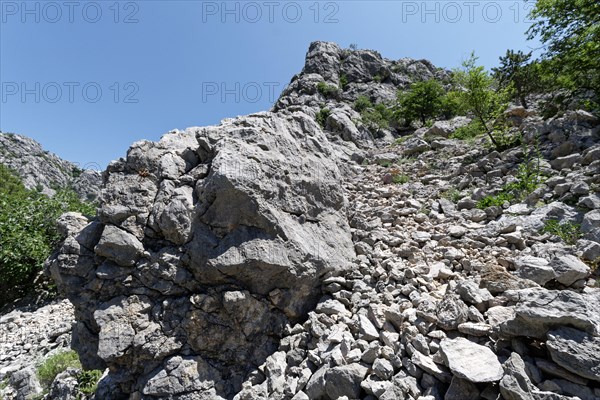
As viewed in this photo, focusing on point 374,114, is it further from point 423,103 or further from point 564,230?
point 564,230

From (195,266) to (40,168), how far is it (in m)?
109

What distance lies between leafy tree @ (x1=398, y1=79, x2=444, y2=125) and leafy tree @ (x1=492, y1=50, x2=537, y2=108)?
4.38 meters

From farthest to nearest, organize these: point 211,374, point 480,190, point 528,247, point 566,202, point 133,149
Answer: point 480,190
point 133,149
point 566,202
point 528,247
point 211,374

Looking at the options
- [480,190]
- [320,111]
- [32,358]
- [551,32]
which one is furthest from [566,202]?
[320,111]

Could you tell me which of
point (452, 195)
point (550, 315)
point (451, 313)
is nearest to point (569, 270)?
point (550, 315)

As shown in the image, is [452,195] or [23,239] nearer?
[452,195]

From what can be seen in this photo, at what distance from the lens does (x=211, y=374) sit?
463 centimetres

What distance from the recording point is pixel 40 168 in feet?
270

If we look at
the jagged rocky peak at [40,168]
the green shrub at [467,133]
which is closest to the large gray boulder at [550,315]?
the green shrub at [467,133]

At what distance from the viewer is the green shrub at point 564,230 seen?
4926mm

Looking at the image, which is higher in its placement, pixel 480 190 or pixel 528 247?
pixel 480 190

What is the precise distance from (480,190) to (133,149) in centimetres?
915

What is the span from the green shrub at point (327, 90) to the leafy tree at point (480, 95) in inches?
781

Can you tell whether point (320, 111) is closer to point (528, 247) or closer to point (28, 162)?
point (528, 247)
